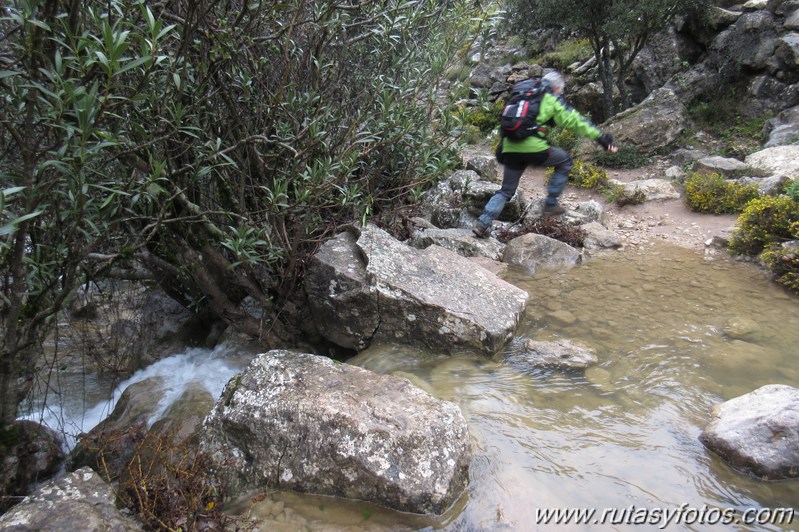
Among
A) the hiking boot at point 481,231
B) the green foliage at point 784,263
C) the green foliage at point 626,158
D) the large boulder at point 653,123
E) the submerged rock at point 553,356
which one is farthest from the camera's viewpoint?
the large boulder at point 653,123

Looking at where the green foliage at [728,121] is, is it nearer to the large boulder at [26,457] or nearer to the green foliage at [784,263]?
the green foliage at [784,263]

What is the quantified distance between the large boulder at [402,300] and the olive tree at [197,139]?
43 centimetres

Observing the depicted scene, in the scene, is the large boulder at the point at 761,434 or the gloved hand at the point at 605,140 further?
the gloved hand at the point at 605,140

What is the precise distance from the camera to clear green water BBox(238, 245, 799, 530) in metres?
2.94

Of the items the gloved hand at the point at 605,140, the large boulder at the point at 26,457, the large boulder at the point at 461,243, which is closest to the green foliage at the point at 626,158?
the large boulder at the point at 461,243

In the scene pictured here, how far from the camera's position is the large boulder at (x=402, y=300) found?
15.5ft

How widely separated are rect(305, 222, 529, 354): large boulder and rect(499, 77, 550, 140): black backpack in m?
2.22

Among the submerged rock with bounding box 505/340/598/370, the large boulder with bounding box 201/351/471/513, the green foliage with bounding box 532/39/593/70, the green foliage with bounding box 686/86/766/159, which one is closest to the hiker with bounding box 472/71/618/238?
the submerged rock with bounding box 505/340/598/370

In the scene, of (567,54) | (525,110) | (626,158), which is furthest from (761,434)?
(567,54)

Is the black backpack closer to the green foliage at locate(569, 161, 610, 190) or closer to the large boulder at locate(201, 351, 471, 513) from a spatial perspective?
the large boulder at locate(201, 351, 471, 513)

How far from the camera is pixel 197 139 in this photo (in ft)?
12.8

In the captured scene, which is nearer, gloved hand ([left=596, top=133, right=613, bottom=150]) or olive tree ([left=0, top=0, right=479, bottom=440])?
olive tree ([left=0, top=0, right=479, bottom=440])

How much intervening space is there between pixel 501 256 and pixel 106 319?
5.65m

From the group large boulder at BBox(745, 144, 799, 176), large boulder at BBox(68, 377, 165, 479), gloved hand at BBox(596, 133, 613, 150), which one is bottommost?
large boulder at BBox(68, 377, 165, 479)
